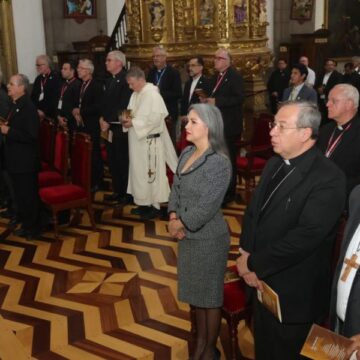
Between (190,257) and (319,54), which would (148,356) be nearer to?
(190,257)

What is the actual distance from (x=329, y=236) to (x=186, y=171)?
3.28 ft

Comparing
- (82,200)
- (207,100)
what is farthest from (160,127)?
(82,200)

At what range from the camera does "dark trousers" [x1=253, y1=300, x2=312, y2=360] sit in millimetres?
2969

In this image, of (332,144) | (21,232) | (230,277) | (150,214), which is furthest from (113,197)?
(230,277)

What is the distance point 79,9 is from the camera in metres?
14.2

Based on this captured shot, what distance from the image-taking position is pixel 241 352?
397 cm

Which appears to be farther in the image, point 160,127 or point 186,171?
point 160,127

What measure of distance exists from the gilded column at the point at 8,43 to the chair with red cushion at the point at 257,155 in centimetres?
733

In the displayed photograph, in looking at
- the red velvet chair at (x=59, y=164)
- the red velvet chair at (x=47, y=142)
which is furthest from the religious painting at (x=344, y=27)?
the red velvet chair at (x=59, y=164)

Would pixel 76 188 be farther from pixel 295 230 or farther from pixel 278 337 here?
pixel 295 230

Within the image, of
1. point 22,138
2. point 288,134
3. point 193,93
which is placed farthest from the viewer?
A: point 193,93

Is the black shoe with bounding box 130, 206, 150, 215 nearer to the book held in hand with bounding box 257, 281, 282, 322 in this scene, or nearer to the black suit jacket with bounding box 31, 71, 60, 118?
the black suit jacket with bounding box 31, 71, 60, 118

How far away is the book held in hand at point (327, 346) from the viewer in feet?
7.43

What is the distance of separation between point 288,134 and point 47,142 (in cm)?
487
